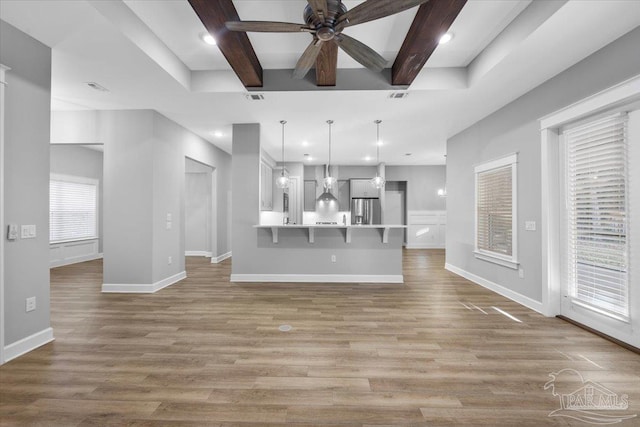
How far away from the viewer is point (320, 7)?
184cm

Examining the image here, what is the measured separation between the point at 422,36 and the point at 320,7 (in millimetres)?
1247

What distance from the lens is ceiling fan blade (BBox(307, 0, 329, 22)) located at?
70.4 inches

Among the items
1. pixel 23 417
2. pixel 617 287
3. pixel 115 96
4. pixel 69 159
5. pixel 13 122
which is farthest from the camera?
pixel 69 159

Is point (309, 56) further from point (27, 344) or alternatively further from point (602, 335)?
point (602, 335)

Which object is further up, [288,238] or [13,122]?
[13,122]

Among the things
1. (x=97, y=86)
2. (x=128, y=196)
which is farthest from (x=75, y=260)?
(x=97, y=86)

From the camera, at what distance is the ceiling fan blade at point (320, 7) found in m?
1.79

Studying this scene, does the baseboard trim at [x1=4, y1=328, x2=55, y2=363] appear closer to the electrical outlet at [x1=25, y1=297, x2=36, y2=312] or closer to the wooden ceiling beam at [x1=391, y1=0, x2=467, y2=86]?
the electrical outlet at [x1=25, y1=297, x2=36, y2=312]

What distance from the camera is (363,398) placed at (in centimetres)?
183

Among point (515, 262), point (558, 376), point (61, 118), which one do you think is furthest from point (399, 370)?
point (61, 118)

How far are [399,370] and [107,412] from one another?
1969 millimetres

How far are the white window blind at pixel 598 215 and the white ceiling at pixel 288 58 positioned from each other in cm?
86

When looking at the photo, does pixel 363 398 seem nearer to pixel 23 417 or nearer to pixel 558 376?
pixel 558 376

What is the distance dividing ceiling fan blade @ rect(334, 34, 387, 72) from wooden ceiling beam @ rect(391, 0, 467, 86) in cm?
48
